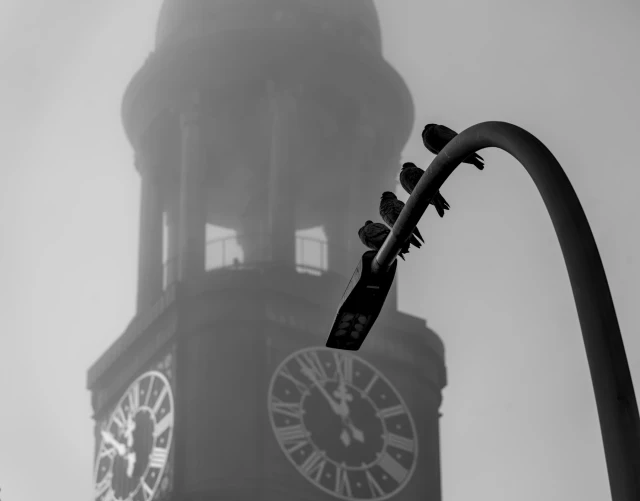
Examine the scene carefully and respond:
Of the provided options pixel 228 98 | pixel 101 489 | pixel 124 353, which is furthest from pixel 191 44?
pixel 101 489

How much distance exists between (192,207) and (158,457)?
6484 mm

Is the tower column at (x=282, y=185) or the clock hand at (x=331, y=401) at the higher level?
the tower column at (x=282, y=185)

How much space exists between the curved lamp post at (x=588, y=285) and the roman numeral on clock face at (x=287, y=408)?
34231 mm

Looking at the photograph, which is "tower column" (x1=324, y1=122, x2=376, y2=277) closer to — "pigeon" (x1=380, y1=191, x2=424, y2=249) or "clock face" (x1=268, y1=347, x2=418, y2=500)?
"clock face" (x1=268, y1=347, x2=418, y2=500)

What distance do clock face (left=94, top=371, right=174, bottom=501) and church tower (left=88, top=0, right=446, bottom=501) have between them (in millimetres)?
53

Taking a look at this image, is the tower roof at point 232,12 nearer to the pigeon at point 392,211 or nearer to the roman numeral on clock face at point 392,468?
the roman numeral on clock face at point 392,468

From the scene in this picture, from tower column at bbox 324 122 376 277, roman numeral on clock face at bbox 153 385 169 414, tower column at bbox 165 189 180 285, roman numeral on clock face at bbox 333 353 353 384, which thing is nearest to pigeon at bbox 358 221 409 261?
roman numeral on clock face at bbox 333 353 353 384

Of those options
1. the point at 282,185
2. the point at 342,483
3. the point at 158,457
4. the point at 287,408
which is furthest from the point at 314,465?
the point at 282,185

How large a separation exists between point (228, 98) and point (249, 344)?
7.54 meters

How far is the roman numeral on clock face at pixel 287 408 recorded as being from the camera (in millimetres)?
43406

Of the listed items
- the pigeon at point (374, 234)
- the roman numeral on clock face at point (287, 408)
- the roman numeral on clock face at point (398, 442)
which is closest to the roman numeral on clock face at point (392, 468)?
the roman numeral on clock face at point (398, 442)

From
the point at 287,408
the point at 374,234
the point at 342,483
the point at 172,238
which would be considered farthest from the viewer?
the point at 172,238

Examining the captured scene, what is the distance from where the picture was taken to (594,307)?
7.96 metres

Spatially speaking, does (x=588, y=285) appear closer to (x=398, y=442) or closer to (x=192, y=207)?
(x=398, y=442)
